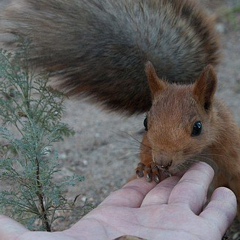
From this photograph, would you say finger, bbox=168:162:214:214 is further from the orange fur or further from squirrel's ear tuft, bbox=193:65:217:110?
squirrel's ear tuft, bbox=193:65:217:110

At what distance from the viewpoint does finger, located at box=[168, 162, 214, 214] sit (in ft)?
5.20

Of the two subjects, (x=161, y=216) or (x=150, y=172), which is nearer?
(x=161, y=216)

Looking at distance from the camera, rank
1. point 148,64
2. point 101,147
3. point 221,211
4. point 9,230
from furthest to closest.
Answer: point 101,147 < point 148,64 < point 221,211 < point 9,230

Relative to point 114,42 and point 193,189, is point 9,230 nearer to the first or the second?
point 193,189

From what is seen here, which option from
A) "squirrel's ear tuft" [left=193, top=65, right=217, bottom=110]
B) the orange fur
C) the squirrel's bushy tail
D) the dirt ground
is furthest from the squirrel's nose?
the dirt ground

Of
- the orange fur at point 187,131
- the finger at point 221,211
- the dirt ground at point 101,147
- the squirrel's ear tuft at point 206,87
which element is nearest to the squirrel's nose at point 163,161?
A: the orange fur at point 187,131

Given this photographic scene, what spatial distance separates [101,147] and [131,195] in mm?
1019

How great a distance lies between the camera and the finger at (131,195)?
1.68 m

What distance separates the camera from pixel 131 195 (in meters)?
1.73

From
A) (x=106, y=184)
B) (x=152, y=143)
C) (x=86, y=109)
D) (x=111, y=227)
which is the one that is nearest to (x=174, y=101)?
(x=152, y=143)

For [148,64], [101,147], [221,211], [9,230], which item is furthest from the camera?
[101,147]

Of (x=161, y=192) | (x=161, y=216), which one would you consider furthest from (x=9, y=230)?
(x=161, y=192)

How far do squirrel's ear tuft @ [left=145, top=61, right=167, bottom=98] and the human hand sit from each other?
272 millimetres

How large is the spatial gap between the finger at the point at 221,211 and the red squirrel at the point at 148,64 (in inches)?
5.7
